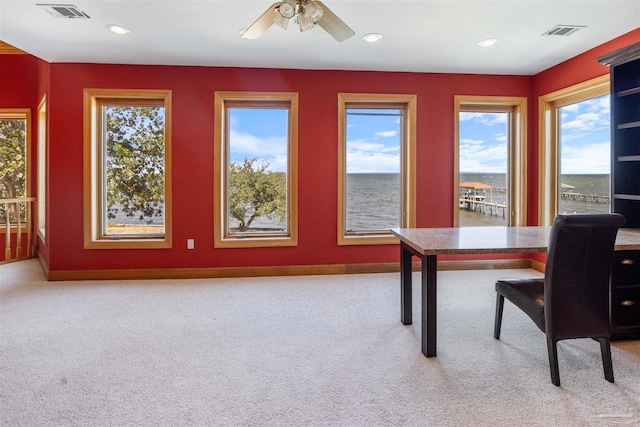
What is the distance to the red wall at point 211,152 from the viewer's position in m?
4.33

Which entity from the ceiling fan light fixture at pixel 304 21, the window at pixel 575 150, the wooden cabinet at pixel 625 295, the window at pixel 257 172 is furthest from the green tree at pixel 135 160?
the window at pixel 575 150

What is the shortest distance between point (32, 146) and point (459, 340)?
6157 millimetres

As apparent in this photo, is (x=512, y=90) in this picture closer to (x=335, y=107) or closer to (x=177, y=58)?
(x=335, y=107)

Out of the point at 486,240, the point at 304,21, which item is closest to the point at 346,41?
the point at 304,21

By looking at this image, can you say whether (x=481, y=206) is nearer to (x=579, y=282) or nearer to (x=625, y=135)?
A: (x=625, y=135)

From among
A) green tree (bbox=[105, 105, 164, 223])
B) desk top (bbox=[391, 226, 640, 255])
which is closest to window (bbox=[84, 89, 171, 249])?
green tree (bbox=[105, 105, 164, 223])

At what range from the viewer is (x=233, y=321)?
10.2 feet

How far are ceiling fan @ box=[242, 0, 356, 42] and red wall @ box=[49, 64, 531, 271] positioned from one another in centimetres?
191

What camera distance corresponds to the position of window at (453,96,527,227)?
4.84 meters

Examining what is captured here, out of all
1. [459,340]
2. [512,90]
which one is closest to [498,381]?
[459,340]

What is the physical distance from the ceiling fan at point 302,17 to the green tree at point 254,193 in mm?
2183

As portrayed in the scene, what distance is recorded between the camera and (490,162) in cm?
495

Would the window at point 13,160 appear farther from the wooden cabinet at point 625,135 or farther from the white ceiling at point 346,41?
the wooden cabinet at point 625,135

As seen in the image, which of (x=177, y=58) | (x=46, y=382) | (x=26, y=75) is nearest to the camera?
(x=46, y=382)
